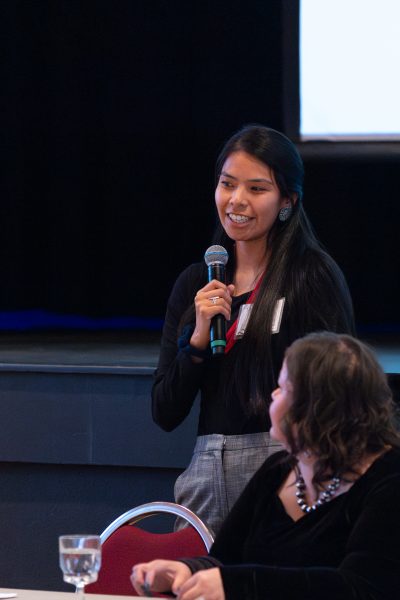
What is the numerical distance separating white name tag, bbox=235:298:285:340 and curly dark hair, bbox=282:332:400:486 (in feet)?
1.80

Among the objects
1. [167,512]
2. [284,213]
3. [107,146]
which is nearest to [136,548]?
[167,512]

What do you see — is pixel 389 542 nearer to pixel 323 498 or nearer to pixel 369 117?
pixel 323 498

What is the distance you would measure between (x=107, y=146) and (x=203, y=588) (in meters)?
3.64

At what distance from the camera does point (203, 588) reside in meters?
1.50

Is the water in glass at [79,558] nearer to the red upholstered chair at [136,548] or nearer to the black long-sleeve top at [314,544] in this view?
the black long-sleeve top at [314,544]

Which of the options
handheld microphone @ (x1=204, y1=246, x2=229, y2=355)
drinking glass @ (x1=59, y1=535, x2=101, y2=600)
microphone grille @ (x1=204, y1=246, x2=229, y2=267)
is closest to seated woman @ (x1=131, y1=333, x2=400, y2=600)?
drinking glass @ (x1=59, y1=535, x2=101, y2=600)

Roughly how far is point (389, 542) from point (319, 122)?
325cm

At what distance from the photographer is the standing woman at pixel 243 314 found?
2.15 metres

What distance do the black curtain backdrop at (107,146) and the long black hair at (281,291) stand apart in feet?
8.25

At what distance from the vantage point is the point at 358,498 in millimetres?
1609

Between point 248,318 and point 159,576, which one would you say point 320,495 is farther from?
point 248,318

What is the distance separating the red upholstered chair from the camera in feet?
6.68

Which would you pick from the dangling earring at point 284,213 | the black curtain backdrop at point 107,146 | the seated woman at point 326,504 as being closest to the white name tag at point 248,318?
the dangling earring at point 284,213

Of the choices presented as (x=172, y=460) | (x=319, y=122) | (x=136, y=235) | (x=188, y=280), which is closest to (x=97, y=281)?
(x=136, y=235)
